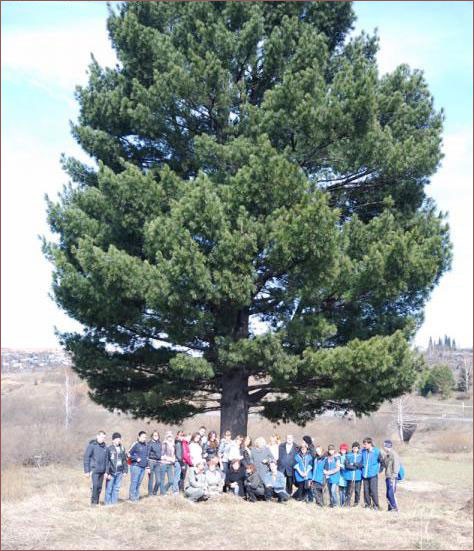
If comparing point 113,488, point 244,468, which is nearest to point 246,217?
point 244,468

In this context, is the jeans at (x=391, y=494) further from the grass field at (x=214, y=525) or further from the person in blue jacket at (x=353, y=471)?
→ the person in blue jacket at (x=353, y=471)

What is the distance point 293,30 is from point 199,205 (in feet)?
17.0

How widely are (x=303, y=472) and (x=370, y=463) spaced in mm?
1431

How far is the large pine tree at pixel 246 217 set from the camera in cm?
1259

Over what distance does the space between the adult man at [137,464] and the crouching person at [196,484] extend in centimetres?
107

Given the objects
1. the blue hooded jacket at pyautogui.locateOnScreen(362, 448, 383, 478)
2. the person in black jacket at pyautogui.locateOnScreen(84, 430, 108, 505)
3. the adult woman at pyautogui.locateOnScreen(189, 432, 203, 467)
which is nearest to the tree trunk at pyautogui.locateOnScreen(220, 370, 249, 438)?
the adult woman at pyautogui.locateOnScreen(189, 432, 203, 467)

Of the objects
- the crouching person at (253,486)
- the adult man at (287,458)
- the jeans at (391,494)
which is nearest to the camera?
the crouching person at (253,486)

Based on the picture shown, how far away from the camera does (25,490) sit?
61.9ft

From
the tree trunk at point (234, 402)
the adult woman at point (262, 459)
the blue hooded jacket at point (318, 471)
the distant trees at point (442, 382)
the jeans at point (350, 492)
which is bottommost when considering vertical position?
the distant trees at point (442, 382)

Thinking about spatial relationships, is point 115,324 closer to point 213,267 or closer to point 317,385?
point 213,267

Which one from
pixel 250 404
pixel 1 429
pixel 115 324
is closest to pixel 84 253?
pixel 115 324

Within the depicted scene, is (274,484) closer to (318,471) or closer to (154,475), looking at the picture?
(318,471)

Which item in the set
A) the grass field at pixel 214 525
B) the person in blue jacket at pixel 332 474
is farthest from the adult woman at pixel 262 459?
the person in blue jacket at pixel 332 474

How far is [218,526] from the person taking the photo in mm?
10164
